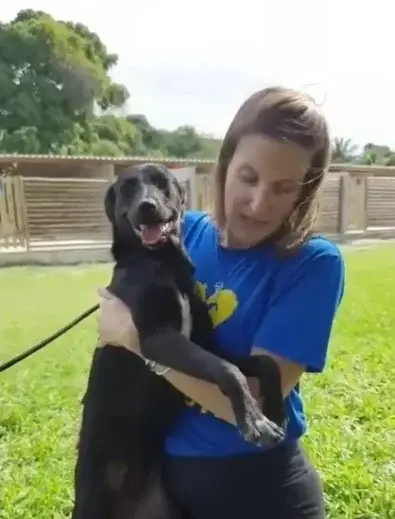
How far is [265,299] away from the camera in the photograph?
1.72m

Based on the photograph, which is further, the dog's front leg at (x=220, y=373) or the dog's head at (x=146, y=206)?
the dog's head at (x=146, y=206)

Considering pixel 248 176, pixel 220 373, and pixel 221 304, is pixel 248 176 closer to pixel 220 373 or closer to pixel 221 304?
pixel 221 304

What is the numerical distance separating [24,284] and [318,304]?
7885 mm

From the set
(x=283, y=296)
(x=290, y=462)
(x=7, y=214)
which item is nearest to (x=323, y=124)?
(x=283, y=296)

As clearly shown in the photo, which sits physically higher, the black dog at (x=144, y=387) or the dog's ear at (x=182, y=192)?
the dog's ear at (x=182, y=192)

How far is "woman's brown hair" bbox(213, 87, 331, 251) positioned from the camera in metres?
1.69

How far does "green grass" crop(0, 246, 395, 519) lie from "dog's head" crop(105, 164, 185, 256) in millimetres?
1447

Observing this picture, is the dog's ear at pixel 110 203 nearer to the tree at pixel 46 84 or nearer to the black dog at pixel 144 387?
the black dog at pixel 144 387

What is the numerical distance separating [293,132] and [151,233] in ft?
1.82

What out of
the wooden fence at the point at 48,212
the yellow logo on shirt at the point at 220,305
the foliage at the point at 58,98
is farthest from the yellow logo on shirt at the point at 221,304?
the foliage at the point at 58,98

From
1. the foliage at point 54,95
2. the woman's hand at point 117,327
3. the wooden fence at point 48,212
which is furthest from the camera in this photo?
the foliage at point 54,95

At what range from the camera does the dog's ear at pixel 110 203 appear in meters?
2.24

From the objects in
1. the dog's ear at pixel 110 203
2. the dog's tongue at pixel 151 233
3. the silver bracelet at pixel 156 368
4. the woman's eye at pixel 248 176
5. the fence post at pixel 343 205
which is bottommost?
the fence post at pixel 343 205

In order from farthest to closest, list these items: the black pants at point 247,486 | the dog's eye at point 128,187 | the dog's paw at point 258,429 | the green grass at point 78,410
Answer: the green grass at point 78,410 < the dog's eye at point 128,187 < the black pants at point 247,486 < the dog's paw at point 258,429
